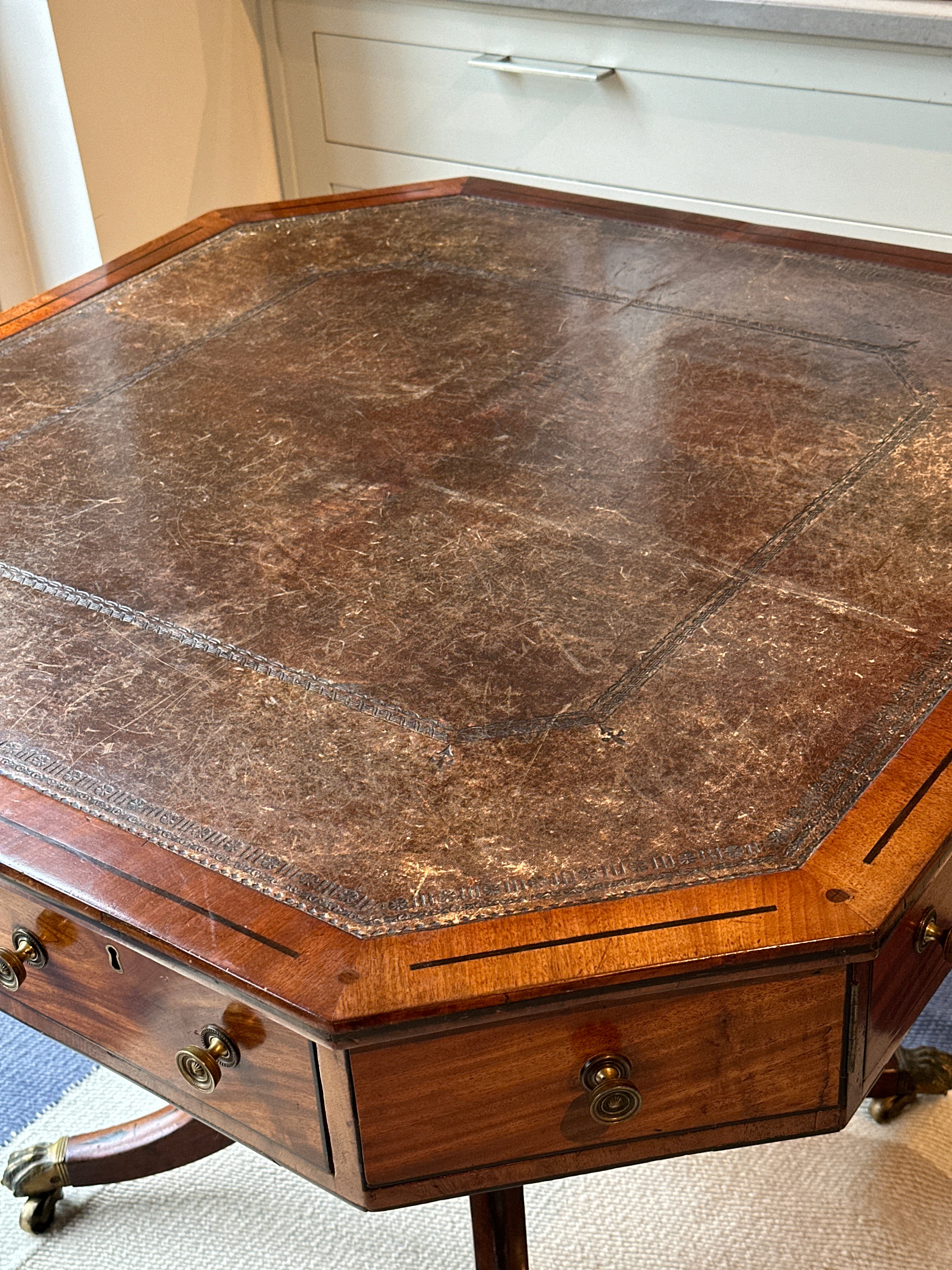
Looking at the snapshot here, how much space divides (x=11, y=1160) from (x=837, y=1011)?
1.20 meters

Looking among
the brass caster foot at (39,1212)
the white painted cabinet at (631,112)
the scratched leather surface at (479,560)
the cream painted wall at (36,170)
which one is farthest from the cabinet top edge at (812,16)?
the brass caster foot at (39,1212)

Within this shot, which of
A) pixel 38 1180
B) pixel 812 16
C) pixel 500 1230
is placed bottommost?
pixel 38 1180

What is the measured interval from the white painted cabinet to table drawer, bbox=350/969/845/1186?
214 cm

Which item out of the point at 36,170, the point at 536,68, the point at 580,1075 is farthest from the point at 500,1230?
the point at 36,170

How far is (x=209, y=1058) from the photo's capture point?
99cm

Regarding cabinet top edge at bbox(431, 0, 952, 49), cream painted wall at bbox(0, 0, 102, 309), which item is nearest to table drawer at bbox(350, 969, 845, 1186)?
cabinet top edge at bbox(431, 0, 952, 49)

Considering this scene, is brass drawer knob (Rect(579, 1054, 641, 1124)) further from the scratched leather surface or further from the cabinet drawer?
the cabinet drawer

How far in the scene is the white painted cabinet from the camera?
2.64 m

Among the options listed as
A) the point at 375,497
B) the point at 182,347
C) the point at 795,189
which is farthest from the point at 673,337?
the point at 795,189

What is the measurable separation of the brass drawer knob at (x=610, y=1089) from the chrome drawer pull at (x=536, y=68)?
245cm

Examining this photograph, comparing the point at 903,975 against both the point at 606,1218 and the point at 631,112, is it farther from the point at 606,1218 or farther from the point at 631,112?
the point at 631,112

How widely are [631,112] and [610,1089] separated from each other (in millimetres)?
2487

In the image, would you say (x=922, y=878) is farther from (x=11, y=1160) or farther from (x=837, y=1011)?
(x=11, y=1160)

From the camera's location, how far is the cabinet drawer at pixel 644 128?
267 centimetres
